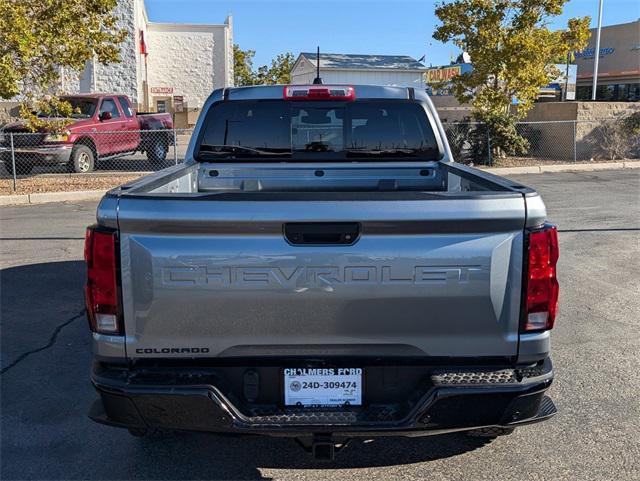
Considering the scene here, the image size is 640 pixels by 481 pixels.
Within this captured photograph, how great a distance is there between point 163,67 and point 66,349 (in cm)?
3735

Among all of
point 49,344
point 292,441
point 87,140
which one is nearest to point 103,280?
point 292,441

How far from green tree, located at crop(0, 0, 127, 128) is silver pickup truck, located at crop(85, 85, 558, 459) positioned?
36.6 feet

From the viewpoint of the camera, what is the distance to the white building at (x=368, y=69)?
165ft

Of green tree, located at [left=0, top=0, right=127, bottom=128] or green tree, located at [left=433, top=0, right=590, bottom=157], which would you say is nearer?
green tree, located at [left=0, top=0, right=127, bottom=128]

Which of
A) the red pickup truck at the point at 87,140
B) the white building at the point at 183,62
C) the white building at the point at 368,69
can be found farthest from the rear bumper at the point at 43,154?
the white building at the point at 368,69

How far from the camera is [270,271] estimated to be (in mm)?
2719

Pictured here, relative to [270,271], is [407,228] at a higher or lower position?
higher

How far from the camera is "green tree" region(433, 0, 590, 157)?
59.0 ft

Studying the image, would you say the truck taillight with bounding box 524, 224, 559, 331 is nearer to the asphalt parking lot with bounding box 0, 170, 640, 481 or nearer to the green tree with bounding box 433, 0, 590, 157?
the asphalt parking lot with bounding box 0, 170, 640, 481

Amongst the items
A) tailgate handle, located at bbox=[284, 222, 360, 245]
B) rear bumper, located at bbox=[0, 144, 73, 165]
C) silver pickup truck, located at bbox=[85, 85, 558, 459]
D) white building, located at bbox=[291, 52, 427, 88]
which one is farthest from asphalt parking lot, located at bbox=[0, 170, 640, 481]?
white building, located at bbox=[291, 52, 427, 88]

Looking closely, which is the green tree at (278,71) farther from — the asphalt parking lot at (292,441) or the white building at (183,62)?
the asphalt parking lot at (292,441)

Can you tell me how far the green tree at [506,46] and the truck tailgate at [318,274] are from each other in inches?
648

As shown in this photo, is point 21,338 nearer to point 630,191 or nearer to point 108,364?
point 108,364

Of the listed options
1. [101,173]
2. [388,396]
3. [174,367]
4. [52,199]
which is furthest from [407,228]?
[101,173]
